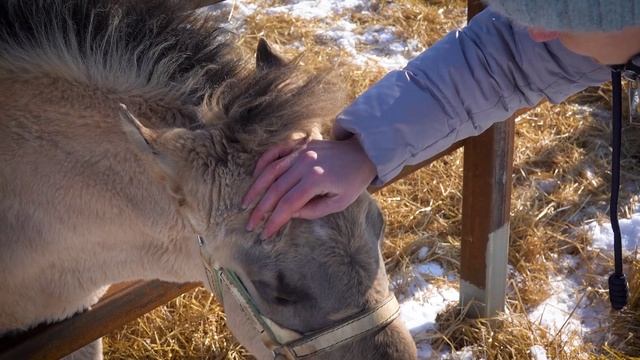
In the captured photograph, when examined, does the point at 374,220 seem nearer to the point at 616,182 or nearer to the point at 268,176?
the point at 268,176

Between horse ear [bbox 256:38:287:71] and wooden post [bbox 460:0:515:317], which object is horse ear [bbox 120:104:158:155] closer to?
horse ear [bbox 256:38:287:71]

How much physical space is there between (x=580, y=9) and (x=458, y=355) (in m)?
2.15

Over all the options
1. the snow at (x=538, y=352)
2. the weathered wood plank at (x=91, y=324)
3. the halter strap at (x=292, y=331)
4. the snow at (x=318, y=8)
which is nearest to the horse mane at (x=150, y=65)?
the halter strap at (x=292, y=331)

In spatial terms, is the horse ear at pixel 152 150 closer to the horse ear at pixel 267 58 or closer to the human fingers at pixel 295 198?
the human fingers at pixel 295 198

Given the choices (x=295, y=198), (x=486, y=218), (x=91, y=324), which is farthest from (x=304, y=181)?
(x=486, y=218)

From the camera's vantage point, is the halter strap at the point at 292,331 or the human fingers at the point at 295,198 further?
the halter strap at the point at 292,331

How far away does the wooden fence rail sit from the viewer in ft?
6.45

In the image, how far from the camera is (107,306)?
1.97 metres

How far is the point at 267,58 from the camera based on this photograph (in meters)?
1.89

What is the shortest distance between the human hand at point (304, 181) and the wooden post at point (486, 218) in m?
1.32

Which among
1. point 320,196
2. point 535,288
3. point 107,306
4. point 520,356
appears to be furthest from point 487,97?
point 535,288

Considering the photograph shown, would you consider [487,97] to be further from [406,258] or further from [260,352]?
[406,258]

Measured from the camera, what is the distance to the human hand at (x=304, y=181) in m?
1.53

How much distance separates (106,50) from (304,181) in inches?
27.2
